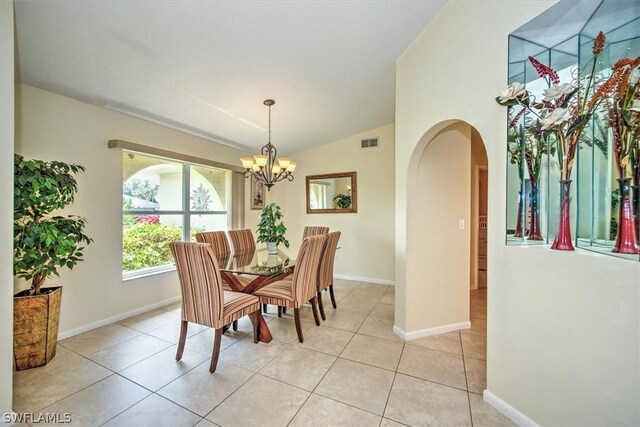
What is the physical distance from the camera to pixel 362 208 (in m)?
4.86

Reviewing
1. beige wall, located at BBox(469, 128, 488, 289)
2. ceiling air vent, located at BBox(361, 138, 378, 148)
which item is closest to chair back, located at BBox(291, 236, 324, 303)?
ceiling air vent, located at BBox(361, 138, 378, 148)

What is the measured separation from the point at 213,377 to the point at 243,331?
83cm

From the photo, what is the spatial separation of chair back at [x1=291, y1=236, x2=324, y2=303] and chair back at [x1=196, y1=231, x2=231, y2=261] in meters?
1.20

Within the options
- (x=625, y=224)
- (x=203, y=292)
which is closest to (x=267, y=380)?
(x=203, y=292)

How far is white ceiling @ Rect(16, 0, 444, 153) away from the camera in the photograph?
6.06 feet

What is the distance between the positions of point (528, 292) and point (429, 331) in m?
1.40

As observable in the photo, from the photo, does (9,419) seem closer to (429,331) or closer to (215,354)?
(215,354)

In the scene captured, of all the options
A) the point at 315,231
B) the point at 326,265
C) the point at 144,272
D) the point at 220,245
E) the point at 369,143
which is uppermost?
the point at 369,143

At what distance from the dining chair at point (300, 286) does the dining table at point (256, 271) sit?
13 centimetres

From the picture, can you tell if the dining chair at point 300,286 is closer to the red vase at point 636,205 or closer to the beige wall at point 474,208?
the red vase at point 636,205

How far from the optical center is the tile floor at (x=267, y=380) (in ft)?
5.37

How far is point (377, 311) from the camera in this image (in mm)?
3371

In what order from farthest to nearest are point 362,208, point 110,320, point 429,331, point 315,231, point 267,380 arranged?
1. point 362,208
2. point 315,231
3. point 110,320
4. point 429,331
5. point 267,380

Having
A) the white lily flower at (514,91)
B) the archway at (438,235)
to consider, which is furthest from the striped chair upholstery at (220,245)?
the white lily flower at (514,91)
